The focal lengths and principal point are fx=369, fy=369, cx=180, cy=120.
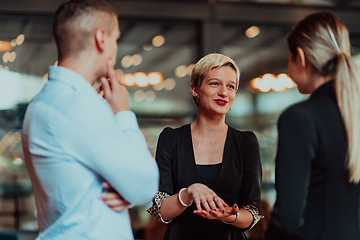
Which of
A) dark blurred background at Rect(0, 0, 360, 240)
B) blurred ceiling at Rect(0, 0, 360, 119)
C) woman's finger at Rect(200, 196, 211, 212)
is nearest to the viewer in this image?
woman's finger at Rect(200, 196, 211, 212)

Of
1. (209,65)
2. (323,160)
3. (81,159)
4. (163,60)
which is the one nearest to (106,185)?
(81,159)

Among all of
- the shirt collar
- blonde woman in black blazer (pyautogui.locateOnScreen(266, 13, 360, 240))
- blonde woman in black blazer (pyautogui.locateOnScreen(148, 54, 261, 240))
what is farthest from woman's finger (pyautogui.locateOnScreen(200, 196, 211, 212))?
the shirt collar

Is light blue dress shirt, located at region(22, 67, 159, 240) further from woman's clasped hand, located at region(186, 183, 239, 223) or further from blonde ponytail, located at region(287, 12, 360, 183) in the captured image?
blonde ponytail, located at region(287, 12, 360, 183)

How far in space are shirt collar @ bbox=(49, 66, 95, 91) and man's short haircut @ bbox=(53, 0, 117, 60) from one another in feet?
0.21

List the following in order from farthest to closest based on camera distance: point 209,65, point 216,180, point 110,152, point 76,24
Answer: point 209,65, point 216,180, point 76,24, point 110,152

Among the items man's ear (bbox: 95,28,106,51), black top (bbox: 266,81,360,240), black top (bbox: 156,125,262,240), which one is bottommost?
black top (bbox: 156,125,262,240)

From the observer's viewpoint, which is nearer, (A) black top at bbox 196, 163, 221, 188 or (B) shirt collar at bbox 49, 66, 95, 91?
(B) shirt collar at bbox 49, 66, 95, 91

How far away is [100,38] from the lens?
3.98ft

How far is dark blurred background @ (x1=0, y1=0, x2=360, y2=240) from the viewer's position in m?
3.70

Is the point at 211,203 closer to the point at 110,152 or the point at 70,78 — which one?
the point at 110,152

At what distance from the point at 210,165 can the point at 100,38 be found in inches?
36.1

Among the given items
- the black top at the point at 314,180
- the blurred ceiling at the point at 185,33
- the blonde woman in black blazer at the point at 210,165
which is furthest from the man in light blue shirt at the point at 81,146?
the blurred ceiling at the point at 185,33

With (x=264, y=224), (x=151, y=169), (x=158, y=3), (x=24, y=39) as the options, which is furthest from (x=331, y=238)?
(x=24, y=39)

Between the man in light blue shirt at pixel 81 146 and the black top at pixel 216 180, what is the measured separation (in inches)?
24.8
